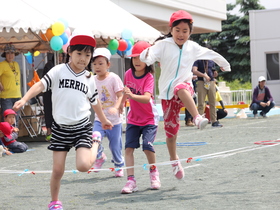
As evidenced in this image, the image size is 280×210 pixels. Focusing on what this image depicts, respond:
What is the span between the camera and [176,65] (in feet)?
20.2

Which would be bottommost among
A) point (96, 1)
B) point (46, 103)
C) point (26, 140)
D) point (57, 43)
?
point (26, 140)

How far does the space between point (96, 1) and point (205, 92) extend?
3504 mm

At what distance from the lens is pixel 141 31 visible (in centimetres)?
1418

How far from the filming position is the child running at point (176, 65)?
Answer: 6098mm

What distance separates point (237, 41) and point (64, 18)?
151ft

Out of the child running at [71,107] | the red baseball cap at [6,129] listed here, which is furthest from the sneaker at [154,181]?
the red baseball cap at [6,129]

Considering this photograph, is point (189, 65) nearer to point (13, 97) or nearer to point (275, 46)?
point (13, 97)

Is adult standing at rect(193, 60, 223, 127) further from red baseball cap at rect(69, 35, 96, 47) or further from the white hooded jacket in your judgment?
red baseball cap at rect(69, 35, 96, 47)

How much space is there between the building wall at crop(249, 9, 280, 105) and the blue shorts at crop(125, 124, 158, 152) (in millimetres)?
27930

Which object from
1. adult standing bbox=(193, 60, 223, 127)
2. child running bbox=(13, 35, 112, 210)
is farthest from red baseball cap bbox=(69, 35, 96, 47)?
adult standing bbox=(193, 60, 223, 127)

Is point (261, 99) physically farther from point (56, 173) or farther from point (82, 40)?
point (56, 173)

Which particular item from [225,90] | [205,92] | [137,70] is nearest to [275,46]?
[225,90]

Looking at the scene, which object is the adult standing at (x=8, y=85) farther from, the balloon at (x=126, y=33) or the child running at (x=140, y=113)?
the child running at (x=140, y=113)

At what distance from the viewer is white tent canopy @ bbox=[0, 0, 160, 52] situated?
36.5ft
